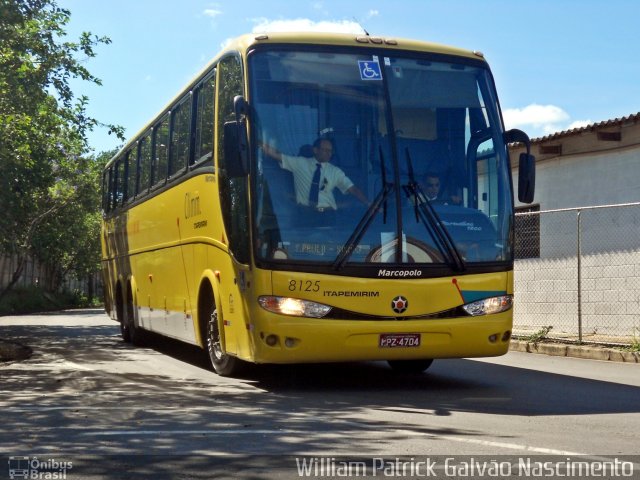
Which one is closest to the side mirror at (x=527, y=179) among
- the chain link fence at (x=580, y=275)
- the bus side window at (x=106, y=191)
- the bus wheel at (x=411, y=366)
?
the bus wheel at (x=411, y=366)

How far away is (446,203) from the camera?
404 inches

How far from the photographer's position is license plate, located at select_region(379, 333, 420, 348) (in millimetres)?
10031

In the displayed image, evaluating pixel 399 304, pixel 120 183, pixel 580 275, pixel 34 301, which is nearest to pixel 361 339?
pixel 399 304

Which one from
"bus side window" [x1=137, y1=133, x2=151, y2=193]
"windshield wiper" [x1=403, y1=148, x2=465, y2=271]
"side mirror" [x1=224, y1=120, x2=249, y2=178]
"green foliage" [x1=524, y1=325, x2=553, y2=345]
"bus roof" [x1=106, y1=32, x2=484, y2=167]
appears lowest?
"green foliage" [x1=524, y1=325, x2=553, y2=345]

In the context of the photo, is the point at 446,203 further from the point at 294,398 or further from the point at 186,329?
the point at 186,329

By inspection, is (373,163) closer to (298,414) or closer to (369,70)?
(369,70)

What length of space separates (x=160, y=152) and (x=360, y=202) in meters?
6.23

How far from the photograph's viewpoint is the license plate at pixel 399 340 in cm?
1003

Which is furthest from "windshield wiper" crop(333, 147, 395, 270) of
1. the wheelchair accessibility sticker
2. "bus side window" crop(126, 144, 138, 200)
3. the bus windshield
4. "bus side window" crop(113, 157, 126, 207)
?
"bus side window" crop(113, 157, 126, 207)

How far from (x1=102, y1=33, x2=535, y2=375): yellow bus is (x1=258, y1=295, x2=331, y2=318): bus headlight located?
0.05 ft

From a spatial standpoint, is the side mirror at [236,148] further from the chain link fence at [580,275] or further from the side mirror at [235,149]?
the chain link fence at [580,275]

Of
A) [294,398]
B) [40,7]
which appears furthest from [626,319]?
[40,7]

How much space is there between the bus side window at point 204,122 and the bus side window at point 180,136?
0.51 m

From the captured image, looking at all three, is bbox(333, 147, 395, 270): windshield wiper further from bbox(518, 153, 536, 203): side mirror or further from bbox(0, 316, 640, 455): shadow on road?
bbox(518, 153, 536, 203): side mirror
